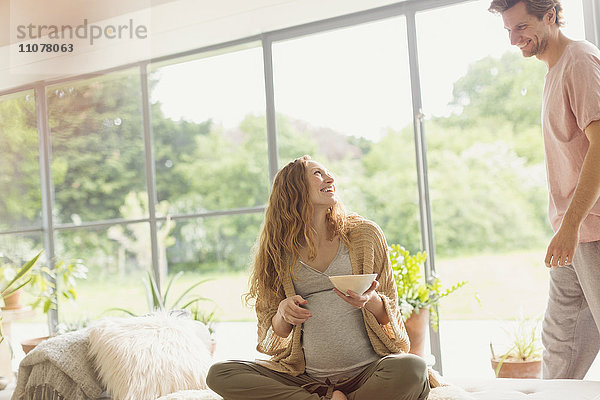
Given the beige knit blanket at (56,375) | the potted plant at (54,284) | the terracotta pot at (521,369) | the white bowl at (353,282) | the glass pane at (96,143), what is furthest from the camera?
the glass pane at (96,143)

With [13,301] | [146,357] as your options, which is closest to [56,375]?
[146,357]

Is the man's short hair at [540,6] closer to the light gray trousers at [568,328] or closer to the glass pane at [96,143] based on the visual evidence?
the light gray trousers at [568,328]

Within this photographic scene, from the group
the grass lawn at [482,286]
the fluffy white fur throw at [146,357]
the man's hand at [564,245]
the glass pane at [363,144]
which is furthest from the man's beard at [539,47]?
the grass lawn at [482,286]

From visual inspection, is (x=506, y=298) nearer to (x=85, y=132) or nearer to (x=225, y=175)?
(x=225, y=175)

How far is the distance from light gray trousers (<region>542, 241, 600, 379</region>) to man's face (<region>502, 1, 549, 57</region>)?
79cm

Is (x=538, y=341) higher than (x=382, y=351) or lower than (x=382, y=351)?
lower

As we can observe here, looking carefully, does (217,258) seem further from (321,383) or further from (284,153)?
(321,383)

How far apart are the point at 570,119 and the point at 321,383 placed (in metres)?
1.22

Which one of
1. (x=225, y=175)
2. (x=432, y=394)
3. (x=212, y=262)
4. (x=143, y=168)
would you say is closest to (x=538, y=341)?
(x=432, y=394)

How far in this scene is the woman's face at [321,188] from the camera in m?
2.09

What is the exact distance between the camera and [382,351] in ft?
6.36

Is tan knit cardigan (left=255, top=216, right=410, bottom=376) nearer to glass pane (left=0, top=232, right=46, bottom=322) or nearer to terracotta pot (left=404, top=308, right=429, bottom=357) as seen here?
terracotta pot (left=404, top=308, right=429, bottom=357)

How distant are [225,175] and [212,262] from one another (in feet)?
5.12

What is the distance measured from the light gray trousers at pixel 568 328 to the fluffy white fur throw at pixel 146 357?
4.40ft
